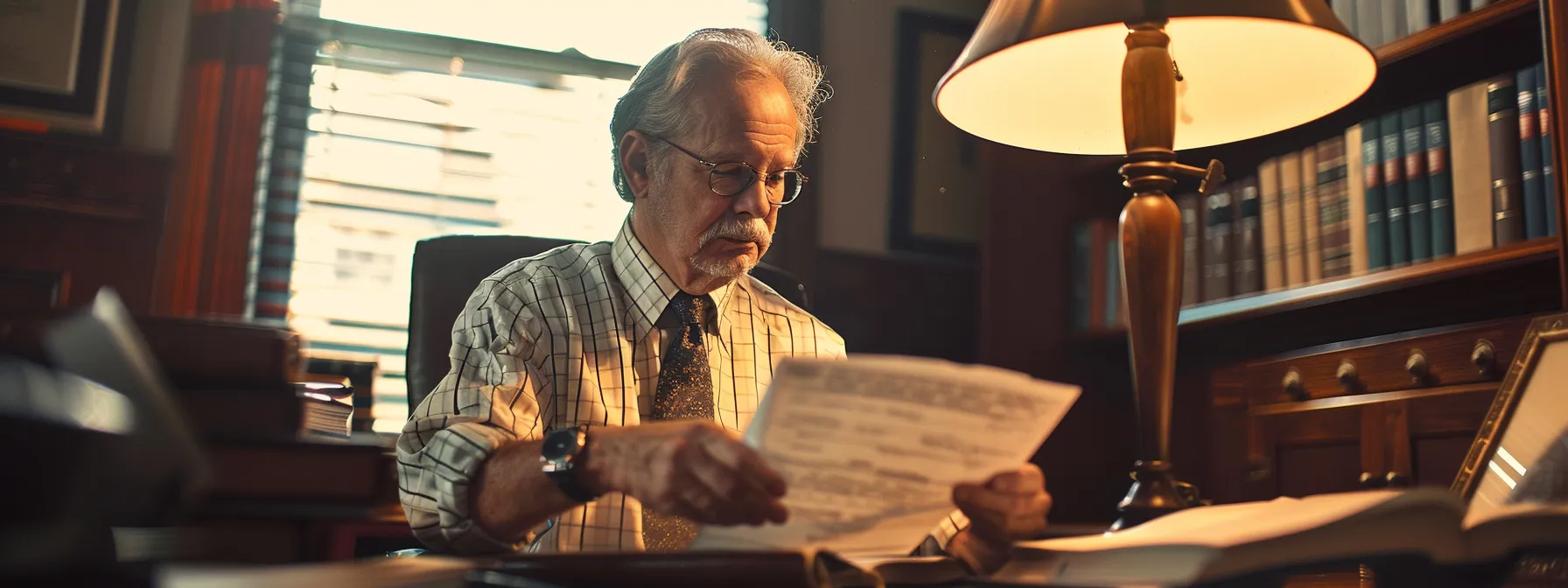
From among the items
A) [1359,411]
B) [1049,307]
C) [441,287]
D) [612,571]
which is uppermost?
[1049,307]

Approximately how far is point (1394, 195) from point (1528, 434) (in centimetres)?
76

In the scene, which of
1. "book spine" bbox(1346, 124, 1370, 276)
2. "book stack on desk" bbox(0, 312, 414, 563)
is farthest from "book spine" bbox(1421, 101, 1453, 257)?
"book stack on desk" bbox(0, 312, 414, 563)

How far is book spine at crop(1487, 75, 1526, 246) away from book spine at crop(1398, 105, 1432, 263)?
0.10 metres

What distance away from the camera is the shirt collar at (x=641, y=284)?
1406 mm

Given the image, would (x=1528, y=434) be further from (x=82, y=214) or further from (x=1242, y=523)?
(x=82, y=214)

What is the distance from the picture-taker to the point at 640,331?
140 cm

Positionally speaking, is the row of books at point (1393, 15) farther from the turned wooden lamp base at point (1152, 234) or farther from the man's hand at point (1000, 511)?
the man's hand at point (1000, 511)

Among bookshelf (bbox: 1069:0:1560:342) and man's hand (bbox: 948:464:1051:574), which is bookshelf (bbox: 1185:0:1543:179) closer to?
bookshelf (bbox: 1069:0:1560:342)

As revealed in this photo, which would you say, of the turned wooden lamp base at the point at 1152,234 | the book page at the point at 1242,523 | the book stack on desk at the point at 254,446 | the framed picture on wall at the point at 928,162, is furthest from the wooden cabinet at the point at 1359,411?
the book stack on desk at the point at 254,446

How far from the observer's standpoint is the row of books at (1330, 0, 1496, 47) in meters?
1.64

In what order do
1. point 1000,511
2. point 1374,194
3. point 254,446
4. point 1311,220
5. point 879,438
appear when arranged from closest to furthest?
point 254,446 < point 879,438 < point 1000,511 < point 1374,194 < point 1311,220

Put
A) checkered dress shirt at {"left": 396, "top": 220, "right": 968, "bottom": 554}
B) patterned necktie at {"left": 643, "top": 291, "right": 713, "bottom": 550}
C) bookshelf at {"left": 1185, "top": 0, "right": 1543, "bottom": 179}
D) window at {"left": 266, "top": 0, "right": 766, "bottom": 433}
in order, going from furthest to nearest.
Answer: window at {"left": 266, "top": 0, "right": 766, "bottom": 433} < bookshelf at {"left": 1185, "top": 0, "right": 1543, "bottom": 179} < patterned necktie at {"left": 643, "top": 291, "right": 713, "bottom": 550} < checkered dress shirt at {"left": 396, "top": 220, "right": 968, "bottom": 554}

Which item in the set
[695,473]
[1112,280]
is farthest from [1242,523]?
[1112,280]

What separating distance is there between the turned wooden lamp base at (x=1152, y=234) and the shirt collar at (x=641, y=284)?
22.7 inches
